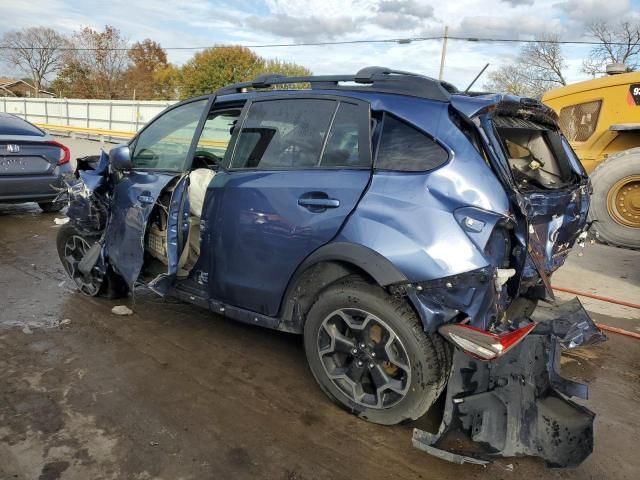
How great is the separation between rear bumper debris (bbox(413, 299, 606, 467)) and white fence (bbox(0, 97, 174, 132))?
1828 cm

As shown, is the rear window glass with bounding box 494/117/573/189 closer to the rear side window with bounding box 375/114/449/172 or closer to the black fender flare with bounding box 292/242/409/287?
the rear side window with bounding box 375/114/449/172

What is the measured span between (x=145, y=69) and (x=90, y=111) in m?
33.1

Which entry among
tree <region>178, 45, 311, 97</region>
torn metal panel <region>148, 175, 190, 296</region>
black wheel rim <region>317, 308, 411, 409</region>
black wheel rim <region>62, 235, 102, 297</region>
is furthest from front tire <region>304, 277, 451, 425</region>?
tree <region>178, 45, 311, 97</region>

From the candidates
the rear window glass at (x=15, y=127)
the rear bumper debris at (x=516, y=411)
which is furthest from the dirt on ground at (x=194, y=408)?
the rear window glass at (x=15, y=127)

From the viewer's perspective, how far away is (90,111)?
25062 mm

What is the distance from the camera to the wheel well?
298 centimetres

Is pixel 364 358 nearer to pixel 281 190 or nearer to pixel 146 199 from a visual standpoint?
pixel 281 190

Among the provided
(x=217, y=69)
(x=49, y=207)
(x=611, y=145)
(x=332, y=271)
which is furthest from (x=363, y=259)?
(x=217, y=69)

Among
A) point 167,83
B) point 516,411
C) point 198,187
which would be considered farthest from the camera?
point 167,83

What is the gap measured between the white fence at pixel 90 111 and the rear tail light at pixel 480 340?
18282 millimetres

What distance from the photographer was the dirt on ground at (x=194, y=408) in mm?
2602

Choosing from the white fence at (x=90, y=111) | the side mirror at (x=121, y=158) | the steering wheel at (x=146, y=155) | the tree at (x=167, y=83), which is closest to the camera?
the side mirror at (x=121, y=158)

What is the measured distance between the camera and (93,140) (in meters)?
23.1

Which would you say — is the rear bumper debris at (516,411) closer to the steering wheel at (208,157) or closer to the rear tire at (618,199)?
the steering wheel at (208,157)
